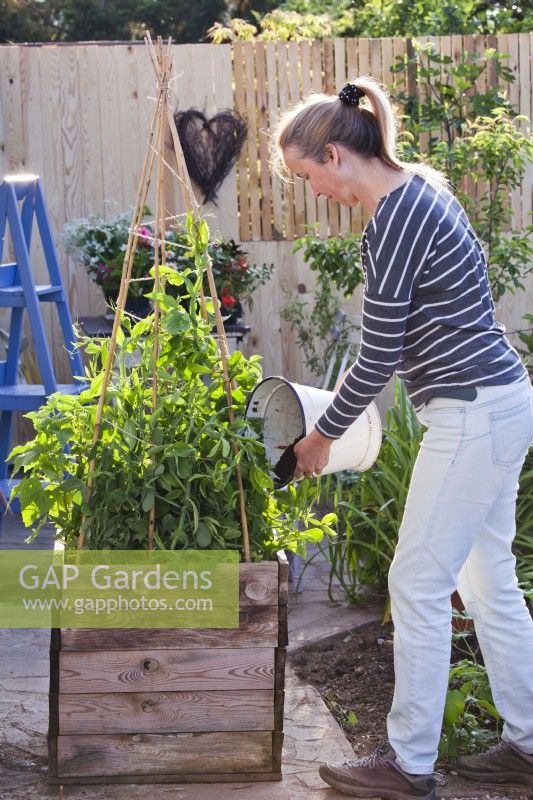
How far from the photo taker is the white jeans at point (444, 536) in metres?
2.37

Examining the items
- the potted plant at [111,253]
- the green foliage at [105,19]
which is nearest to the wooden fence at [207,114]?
the potted plant at [111,253]

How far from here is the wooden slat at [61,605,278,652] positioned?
252 cm

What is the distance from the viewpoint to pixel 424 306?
2.35 meters

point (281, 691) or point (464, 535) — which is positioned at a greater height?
point (464, 535)

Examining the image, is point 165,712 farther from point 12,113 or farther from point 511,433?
point 12,113

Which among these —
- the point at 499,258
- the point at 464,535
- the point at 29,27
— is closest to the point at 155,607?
the point at 464,535

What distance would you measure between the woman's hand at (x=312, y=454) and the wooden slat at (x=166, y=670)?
429 millimetres

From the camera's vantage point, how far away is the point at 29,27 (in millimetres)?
13484

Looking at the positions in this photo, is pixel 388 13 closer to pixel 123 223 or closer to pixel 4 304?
pixel 123 223

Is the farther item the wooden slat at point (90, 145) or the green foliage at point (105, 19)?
the green foliage at point (105, 19)

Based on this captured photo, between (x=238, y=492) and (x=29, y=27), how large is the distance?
12220mm

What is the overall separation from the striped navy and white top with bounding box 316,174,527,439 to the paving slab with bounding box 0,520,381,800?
93 cm

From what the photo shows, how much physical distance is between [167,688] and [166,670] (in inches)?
1.6

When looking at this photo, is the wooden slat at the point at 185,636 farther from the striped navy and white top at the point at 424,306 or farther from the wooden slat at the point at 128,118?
the wooden slat at the point at 128,118
